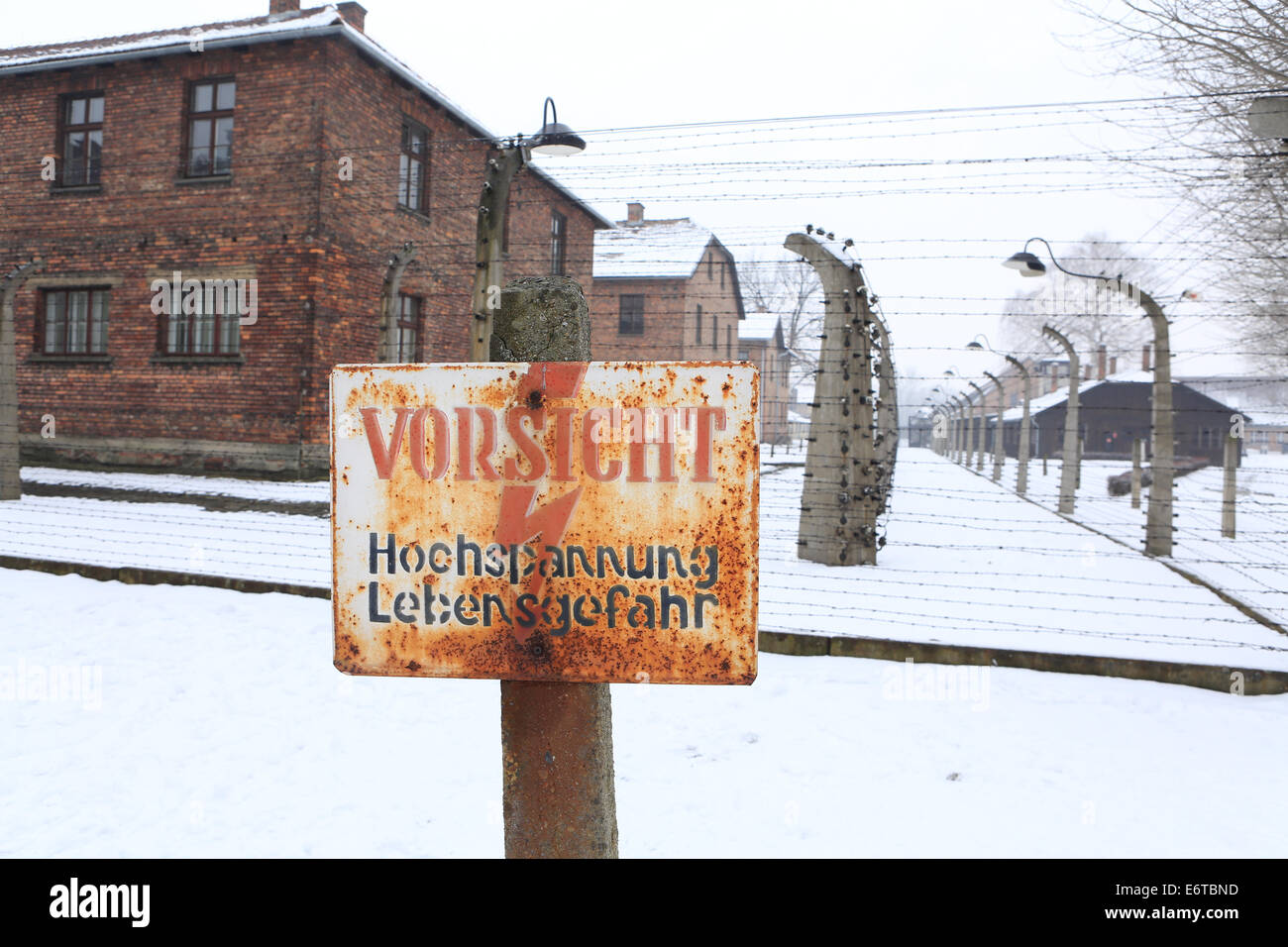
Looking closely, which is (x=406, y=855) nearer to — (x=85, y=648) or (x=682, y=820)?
(x=682, y=820)

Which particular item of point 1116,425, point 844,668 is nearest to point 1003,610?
point 844,668

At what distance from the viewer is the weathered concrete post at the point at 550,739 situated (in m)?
1.45

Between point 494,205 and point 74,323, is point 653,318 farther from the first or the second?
point 494,205

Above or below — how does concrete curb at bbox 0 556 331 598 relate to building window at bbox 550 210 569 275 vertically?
below

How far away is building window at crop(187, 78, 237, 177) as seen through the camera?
43.7ft

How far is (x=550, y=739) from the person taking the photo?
1.45 metres

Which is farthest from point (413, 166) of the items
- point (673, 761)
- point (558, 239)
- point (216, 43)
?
point (673, 761)

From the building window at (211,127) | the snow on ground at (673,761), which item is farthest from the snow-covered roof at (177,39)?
the snow on ground at (673,761)

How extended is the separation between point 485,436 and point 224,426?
13.2 metres

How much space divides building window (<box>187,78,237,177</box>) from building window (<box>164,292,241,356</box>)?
2.03 metres

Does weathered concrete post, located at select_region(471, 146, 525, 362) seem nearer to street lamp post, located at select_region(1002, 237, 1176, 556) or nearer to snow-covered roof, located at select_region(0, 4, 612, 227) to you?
street lamp post, located at select_region(1002, 237, 1176, 556)

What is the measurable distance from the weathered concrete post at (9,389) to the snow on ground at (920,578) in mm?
399

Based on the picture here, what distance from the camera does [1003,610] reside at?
18.0ft

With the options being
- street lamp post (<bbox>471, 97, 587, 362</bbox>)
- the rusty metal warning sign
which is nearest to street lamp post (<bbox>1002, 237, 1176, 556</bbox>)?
street lamp post (<bbox>471, 97, 587, 362</bbox>)
